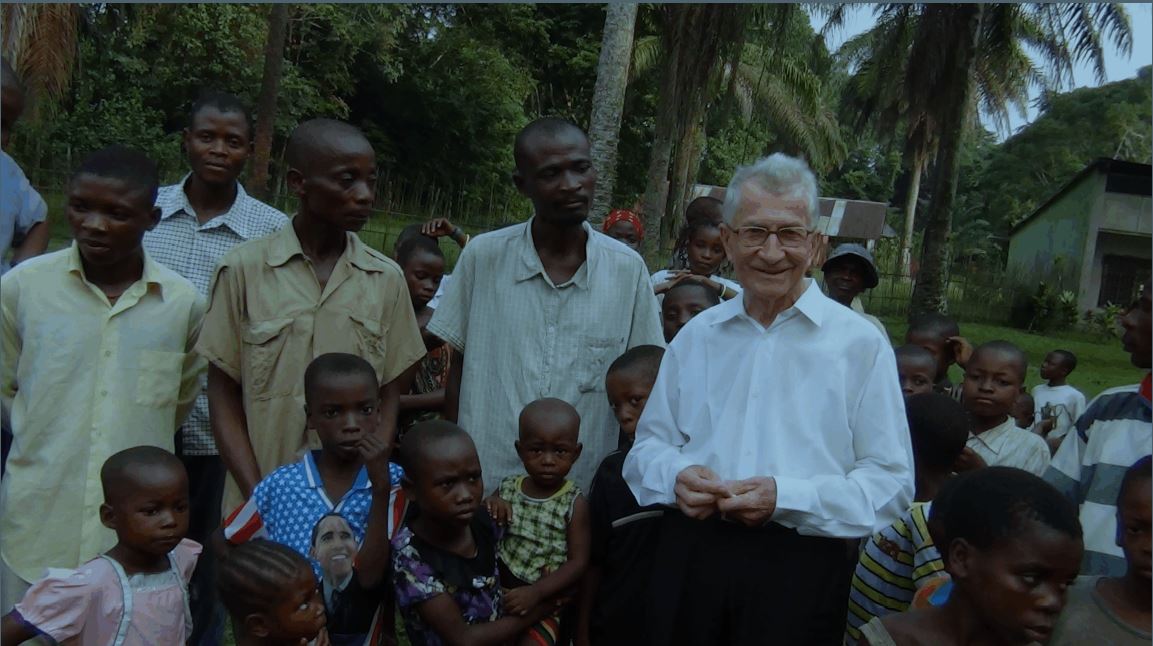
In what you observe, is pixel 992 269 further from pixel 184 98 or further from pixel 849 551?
pixel 849 551

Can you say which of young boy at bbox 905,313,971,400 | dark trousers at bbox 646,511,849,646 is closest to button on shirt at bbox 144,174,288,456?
dark trousers at bbox 646,511,849,646

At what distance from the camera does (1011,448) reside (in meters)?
4.40

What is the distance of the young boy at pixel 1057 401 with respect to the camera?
23.7ft

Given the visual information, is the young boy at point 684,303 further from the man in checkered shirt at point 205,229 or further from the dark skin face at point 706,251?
the man in checkered shirt at point 205,229

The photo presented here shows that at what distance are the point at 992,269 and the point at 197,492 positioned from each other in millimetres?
24287

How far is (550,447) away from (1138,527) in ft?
5.83

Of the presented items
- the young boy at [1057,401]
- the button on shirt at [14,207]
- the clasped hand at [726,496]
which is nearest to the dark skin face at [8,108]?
the button on shirt at [14,207]

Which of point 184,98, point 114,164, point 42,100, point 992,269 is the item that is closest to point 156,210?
point 114,164

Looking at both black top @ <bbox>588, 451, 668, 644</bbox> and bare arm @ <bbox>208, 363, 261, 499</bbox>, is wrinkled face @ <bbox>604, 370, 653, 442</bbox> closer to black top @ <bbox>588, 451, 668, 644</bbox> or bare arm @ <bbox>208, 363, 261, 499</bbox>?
black top @ <bbox>588, 451, 668, 644</bbox>

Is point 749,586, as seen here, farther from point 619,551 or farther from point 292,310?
point 292,310

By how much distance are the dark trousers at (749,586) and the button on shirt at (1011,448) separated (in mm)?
1659

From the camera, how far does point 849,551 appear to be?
3164 mm

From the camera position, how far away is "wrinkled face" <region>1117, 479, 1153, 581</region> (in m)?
2.55

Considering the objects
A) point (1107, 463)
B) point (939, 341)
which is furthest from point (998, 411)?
point (1107, 463)
